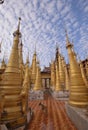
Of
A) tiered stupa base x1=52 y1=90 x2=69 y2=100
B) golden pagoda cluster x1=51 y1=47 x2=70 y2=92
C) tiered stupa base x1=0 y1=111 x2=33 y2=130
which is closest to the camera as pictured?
tiered stupa base x1=0 y1=111 x2=33 y2=130

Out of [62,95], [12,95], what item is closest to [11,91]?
[12,95]

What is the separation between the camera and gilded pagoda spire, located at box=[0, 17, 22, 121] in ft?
21.4

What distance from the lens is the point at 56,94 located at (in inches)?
811

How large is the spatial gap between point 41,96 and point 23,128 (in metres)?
14.6

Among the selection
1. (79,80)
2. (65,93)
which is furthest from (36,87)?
(79,80)

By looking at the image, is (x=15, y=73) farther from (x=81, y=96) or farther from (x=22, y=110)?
(x=81, y=96)

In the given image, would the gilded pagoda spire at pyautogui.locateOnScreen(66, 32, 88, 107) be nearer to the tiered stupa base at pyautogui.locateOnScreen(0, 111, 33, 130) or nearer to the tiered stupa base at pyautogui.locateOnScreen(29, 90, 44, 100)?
the tiered stupa base at pyautogui.locateOnScreen(0, 111, 33, 130)

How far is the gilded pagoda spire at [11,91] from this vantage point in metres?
6.52

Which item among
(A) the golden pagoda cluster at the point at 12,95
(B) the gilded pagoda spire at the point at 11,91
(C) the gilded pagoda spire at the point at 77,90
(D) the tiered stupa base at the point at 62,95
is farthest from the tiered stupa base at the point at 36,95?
(B) the gilded pagoda spire at the point at 11,91

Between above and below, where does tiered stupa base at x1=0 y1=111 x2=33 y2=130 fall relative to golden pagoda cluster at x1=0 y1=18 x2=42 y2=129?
below

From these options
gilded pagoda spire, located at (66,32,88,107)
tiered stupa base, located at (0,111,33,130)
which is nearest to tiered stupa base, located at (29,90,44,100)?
gilded pagoda spire, located at (66,32,88,107)

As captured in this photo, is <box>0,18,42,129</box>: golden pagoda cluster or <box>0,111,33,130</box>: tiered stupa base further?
<box>0,18,42,129</box>: golden pagoda cluster

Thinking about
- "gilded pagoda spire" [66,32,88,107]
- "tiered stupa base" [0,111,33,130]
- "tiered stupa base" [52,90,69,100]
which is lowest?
"tiered stupa base" [0,111,33,130]

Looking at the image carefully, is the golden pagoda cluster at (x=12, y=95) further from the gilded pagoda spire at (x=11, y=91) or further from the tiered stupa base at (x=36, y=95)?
the tiered stupa base at (x=36, y=95)
